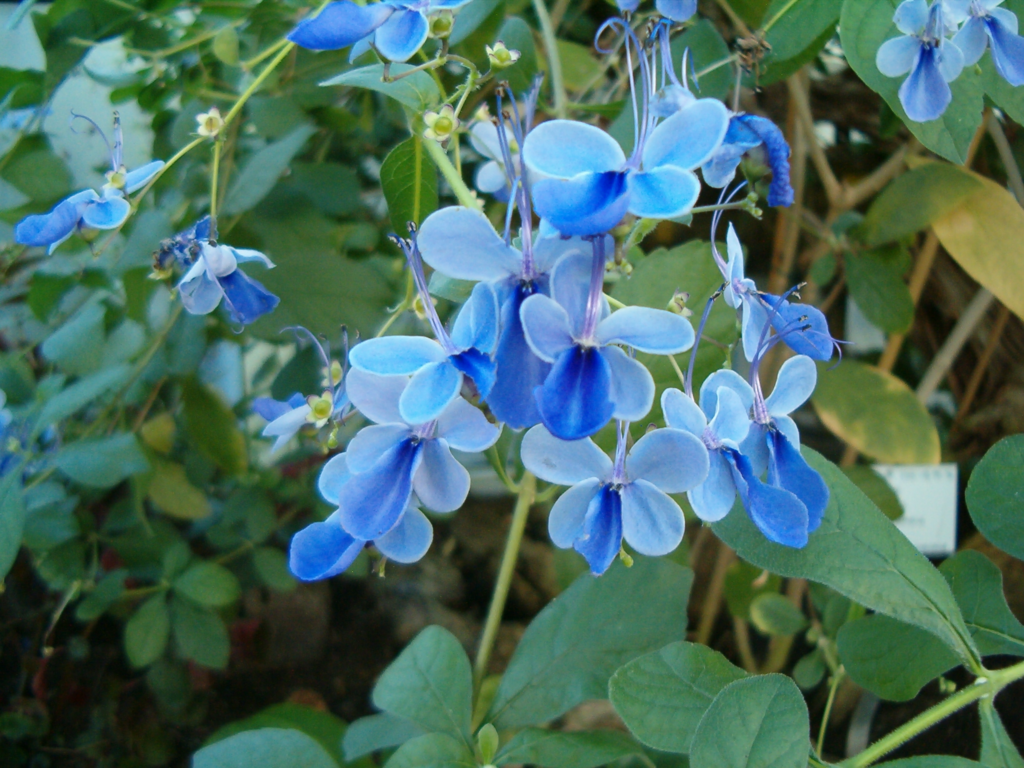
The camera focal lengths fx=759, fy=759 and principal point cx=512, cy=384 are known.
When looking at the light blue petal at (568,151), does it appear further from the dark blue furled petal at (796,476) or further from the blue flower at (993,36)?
the blue flower at (993,36)

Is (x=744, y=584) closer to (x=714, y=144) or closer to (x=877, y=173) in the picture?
(x=877, y=173)

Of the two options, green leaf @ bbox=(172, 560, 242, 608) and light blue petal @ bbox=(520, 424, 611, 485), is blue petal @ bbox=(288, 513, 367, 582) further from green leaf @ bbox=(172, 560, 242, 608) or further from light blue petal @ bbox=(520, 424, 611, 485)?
green leaf @ bbox=(172, 560, 242, 608)

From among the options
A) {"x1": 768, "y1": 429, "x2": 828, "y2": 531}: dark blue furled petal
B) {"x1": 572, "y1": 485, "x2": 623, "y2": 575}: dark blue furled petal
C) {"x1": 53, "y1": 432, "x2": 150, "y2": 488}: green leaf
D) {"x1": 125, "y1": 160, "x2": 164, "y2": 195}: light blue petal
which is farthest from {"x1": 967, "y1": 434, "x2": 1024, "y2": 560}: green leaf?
{"x1": 53, "y1": 432, "x2": 150, "y2": 488}: green leaf

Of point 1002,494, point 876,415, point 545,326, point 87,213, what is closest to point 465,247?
point 545,326

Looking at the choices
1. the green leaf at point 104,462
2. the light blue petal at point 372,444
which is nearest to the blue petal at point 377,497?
the light blue petal at point 372,444

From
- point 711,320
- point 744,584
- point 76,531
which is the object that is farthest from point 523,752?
point 76,531

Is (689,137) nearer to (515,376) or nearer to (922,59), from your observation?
(515,376)
